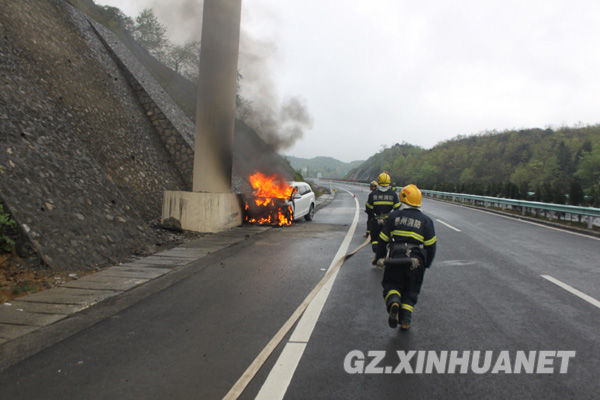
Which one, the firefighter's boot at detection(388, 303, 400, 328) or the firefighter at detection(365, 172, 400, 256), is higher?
the firefighter at detection(365, 172, 400, 256)

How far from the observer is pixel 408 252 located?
4.23 m

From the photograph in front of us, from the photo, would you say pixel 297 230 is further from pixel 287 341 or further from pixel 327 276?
pixel 287 341

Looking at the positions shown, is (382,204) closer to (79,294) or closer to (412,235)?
(412,235)

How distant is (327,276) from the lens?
6.35 metres

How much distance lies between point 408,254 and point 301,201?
1057 cm

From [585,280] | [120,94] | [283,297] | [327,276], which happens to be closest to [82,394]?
[283,297]

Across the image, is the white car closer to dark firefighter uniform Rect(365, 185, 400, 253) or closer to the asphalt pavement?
dark firefighter uniform Rect(365, 185, 400, 253)

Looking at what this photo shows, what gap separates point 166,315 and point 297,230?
26.2 ft

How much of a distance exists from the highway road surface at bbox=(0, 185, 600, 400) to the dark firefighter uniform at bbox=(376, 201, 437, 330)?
365 millimetres

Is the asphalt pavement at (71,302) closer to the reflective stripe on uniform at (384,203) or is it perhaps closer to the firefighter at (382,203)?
the firefighter at (382,203)

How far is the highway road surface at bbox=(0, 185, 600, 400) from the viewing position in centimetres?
290

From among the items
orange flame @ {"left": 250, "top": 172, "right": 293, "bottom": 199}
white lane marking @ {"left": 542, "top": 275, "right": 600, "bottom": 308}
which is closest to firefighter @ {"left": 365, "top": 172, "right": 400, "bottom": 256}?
white lane marking @ {"left": 542, "top": 275, "right": 600, "bottom": 308}

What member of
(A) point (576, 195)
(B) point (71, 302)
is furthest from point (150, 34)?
(B) point (71, 302)

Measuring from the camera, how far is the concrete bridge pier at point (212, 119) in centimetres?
1116
